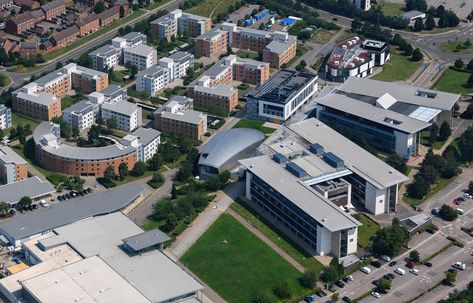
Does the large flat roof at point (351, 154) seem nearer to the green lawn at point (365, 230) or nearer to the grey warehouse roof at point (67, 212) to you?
the green lawn at point (365, 230)

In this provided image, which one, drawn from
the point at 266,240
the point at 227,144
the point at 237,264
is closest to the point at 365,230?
the point at 266,240

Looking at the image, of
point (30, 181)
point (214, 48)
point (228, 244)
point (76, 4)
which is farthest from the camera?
point (76, 4)

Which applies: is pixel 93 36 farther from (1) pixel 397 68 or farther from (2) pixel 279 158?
(2) pixel 279 158

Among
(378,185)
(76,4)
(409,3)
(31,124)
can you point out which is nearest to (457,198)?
(378,185)

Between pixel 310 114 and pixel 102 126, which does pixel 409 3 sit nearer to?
pixel 310 114

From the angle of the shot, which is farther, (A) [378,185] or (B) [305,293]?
(A) [378,185]

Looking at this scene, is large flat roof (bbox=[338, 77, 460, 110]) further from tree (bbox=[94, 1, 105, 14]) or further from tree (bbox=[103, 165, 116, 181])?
tree (bbox=[94, 1, 105, 14])
